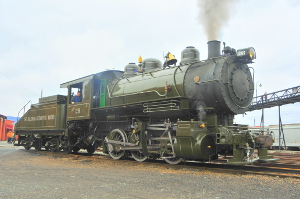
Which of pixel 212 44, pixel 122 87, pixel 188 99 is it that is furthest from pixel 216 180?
pixel 122 87

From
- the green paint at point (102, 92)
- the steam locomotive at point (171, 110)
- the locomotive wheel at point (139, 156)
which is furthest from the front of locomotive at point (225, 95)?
the green paint at point (102, 92)

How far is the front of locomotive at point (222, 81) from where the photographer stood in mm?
8352

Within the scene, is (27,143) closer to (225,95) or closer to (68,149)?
(68,149)

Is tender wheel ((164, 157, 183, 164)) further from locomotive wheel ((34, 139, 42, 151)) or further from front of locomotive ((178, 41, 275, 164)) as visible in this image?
locomotive wheel ((34, 139, 42, 151))

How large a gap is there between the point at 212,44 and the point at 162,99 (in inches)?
105

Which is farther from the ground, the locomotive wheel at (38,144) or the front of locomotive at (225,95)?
the front of locomotive at (225,95)

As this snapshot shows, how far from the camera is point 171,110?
8789mm

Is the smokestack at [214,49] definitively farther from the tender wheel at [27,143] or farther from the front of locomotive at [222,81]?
the tender wheel at [27,143]

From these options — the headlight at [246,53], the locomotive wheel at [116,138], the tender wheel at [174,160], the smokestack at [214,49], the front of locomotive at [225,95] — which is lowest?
the tender wheel at [174,160]

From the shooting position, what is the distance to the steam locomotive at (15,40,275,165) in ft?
26.7

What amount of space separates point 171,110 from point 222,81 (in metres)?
1.88

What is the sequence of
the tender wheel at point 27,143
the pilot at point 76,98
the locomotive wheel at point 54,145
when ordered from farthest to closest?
the tender wheel at point 27,143
the locomotive wheel at point 54,145
the pilot at point 76,98

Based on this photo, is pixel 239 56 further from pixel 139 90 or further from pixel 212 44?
pixel 139 90

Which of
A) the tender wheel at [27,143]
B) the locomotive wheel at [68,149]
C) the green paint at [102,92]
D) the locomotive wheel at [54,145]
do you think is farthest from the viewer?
the tender wheel at [27,143]
